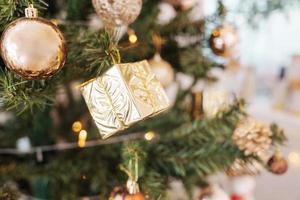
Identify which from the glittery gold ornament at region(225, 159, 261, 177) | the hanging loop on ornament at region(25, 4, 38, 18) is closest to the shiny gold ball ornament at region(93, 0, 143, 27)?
the hanging loop on ornament at region(25, 4, 38, 18)

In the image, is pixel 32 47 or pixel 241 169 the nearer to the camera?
pixel 32 47

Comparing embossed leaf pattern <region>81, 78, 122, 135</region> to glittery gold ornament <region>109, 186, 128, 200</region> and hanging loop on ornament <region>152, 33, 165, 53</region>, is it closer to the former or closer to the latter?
glittery gold ornament <region>109, 186, 128, 200</region>

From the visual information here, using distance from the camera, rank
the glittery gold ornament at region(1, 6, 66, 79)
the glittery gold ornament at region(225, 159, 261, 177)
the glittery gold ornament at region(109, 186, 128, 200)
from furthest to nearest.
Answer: the glittery gold ornament at region(225, 159, 261, 177) < the glittery gold ornament at region(109, 186, 128, 200) < the glittery gold ornament at region(1, 6, 66, 79)

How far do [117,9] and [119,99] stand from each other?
117mm

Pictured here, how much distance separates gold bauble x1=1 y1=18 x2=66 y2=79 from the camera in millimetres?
272

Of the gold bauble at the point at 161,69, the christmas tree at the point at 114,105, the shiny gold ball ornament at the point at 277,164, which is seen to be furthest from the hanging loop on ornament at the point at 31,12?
the shiny gold ball ornament at the point at 277,164

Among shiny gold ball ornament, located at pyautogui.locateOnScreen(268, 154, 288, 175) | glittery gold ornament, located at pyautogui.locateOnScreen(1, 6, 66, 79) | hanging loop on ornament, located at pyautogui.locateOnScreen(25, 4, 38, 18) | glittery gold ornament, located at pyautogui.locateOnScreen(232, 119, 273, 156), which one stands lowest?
shiny gold ball ornament, located at pyautogui.locateOnScreen(268, 154, 288, 175)

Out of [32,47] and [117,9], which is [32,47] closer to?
[32,47]

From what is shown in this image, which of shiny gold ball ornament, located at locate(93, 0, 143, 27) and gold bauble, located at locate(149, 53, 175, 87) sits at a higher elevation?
shiny gold ball ornament, located at locate(93, 0, 143, 27)

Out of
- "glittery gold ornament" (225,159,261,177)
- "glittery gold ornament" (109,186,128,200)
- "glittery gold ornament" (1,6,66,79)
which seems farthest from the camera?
"glittery gold ornament" (225,159,261,177)

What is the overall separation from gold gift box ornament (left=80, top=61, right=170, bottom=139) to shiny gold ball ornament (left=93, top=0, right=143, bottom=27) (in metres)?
0.08

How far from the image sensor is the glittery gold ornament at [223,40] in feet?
1.69

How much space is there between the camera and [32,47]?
10.7 inches

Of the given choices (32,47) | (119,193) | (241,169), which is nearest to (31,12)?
(32,47)
